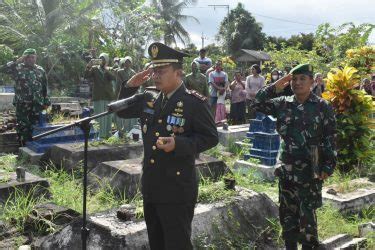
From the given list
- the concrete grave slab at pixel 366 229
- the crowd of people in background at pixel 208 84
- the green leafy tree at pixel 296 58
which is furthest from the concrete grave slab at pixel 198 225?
the green leafy tree at pixel 296 58

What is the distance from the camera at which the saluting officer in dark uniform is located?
301 centimetres

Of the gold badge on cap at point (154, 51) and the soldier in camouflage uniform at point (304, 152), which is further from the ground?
the gold badge on cap at point (154, 51)

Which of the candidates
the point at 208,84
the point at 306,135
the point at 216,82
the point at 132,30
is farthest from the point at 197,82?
the point at 132,30

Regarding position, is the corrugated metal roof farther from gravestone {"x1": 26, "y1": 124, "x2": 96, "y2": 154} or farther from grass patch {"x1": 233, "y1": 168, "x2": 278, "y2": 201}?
grass patch {"x1": 233, "y1": 168, "x2": 278, "y2": 201}

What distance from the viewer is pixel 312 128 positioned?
401cm

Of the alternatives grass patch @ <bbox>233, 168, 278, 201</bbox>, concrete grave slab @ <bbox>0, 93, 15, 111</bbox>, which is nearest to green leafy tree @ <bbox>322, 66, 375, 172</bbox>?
grass patch @ <bbox>233, 168, 278, 201</bbox>

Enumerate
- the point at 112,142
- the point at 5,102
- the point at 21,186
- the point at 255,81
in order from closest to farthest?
1. the point at 21,186
2. the point at 112,142
3. the point at 255,81
4. the point at 5,102

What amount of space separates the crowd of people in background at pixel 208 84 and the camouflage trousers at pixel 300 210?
119 inches

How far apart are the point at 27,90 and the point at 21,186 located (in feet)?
11.7

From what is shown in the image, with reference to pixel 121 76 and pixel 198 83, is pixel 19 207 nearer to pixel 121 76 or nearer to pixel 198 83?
pixel 121 76

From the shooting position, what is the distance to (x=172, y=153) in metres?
2.97

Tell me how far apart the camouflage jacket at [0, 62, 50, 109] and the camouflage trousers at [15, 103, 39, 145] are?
123 mm

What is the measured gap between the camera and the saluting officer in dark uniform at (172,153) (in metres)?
3.01

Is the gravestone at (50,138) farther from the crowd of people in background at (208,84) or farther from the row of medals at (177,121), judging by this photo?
the row of medals at (177,121)
